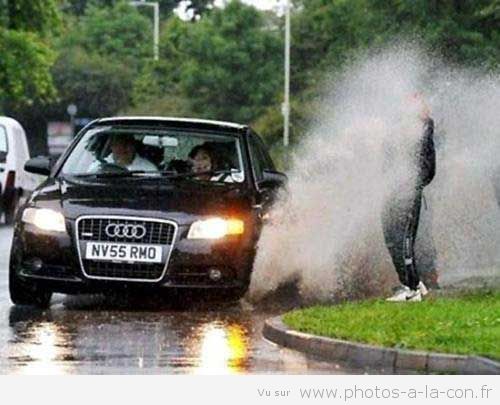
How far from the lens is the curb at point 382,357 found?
1267cm

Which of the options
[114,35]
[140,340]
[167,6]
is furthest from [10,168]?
[167,6]

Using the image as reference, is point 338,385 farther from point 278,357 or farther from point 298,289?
point 298,289

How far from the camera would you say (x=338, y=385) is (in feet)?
38.0

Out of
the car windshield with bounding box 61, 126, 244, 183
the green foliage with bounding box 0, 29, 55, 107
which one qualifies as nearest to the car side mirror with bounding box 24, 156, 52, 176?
the car windshield with bounding box 61, 126, 244, 183

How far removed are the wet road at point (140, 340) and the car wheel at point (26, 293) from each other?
113 millimetres

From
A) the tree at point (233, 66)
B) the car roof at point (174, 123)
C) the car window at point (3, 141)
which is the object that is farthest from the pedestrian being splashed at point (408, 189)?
the tree at point (233, 66)

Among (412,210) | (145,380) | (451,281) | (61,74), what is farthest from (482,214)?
(61,74)

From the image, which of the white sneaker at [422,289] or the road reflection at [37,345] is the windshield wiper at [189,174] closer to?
the road reflection at [37,345]

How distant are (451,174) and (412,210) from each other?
328 centimetres

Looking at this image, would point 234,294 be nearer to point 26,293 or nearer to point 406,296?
point 406,296

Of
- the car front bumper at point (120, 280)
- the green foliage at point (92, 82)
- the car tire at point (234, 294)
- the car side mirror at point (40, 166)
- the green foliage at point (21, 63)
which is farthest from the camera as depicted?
the green foliage at point (92, 82)

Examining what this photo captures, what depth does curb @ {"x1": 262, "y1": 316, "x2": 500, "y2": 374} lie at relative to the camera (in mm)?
12672

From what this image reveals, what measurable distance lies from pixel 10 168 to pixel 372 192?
19516mm

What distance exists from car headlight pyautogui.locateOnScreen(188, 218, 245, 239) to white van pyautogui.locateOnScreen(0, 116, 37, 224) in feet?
67.1
